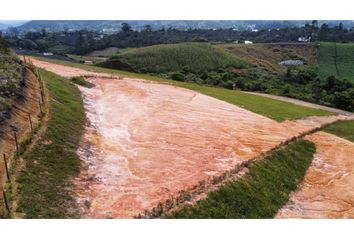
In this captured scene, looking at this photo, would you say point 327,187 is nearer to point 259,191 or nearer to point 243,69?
point 259,191

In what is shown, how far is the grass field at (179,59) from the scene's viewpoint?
55.2 m

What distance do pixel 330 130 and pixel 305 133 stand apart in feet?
11.8

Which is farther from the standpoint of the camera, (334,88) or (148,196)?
(334,88)

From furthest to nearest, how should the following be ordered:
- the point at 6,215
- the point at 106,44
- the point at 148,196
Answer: the point at 106,44
the point at 148,196
the point at 6,215

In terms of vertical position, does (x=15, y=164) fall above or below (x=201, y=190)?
above

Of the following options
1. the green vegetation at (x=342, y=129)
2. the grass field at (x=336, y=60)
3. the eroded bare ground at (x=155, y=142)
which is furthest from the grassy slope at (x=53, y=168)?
the grass field at (x=336, y=60)

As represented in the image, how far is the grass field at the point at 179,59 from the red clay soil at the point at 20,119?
113 ft

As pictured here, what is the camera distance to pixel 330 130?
2494cm

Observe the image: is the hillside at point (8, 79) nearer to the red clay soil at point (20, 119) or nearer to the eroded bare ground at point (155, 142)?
the red clay soil at point (20, 119)

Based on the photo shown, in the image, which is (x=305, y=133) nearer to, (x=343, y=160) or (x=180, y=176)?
(x=343, y=160)

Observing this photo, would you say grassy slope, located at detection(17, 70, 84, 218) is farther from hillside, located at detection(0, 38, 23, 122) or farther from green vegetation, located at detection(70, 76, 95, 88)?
green vegetation, located at detection(70, 76, 95, 88)

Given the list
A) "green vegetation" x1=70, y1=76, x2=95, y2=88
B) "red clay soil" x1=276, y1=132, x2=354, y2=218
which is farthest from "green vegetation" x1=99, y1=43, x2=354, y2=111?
"green vegetation" x1=70, y1=76, x2=95, y2=88

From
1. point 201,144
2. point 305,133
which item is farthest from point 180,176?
point 305,133

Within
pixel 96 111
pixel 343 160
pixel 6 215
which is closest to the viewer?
pixel 6 215
